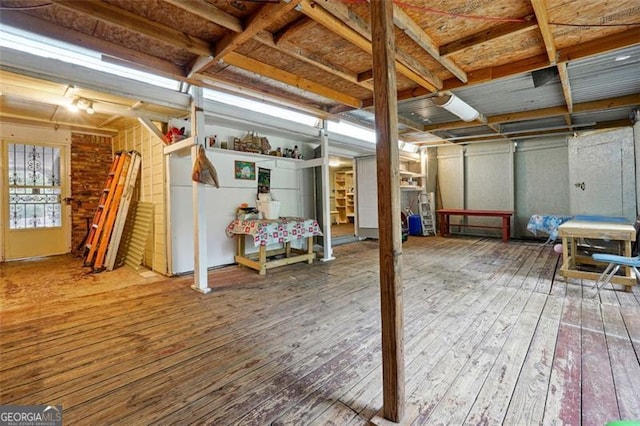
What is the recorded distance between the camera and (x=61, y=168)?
19.0 feet

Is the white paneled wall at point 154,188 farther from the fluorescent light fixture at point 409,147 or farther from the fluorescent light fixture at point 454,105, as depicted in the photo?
the fluorescent light fixture at point 409,147

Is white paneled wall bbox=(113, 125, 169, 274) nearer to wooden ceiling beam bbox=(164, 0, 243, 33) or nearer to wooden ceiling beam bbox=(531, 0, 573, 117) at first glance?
wooden ceiling beam bbox=(164, 0, 243, 33)

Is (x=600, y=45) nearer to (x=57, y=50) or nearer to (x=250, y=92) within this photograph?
(x=250, y=92)

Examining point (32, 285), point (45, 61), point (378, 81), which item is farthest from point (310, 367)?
point (32, 285)

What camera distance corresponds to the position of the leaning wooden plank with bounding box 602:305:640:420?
5.13ft

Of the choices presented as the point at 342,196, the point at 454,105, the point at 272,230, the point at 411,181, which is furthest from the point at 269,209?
the point at 342,196

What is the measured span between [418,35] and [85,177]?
272 inches

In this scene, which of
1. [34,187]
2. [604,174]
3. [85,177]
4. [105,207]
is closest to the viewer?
[105,207]

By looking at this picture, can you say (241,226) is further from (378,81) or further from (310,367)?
(378,81)

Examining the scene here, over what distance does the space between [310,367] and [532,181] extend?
872 cm

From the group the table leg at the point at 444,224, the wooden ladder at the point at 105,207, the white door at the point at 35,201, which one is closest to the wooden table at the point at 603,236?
the table leg at the point at 444,224

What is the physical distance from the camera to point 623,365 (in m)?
1.93

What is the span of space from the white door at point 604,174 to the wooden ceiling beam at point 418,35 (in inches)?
157

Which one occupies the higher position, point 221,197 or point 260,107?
point 260,107
